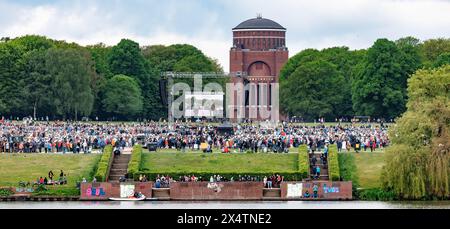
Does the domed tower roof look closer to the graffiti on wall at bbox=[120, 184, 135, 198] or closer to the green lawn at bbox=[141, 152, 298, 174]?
the green lawn at bbox=[141, 152, 298, 174]

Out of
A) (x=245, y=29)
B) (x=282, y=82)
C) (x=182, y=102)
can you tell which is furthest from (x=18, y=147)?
(x=245, y=29)

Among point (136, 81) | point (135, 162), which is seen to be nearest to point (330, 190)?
point (135, 162)

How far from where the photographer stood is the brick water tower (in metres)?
148

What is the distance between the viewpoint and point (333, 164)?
55688 mm

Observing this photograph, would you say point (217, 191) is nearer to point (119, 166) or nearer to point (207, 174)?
point (207, 174)

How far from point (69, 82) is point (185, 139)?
1604 inches

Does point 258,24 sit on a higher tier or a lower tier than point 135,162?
higher

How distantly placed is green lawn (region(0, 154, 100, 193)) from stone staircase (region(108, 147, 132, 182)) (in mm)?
935

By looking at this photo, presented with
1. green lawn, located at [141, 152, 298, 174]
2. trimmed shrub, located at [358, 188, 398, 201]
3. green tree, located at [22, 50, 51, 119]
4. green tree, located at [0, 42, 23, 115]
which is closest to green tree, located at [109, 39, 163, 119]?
green tree, located at [0, 42, 23, 115]

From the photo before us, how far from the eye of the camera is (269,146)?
206 ft

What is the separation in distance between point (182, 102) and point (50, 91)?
15823mm

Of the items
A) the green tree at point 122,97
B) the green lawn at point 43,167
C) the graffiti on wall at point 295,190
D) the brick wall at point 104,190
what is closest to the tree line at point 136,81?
the green tree at point 122,97

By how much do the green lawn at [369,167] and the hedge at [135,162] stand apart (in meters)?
10.4
